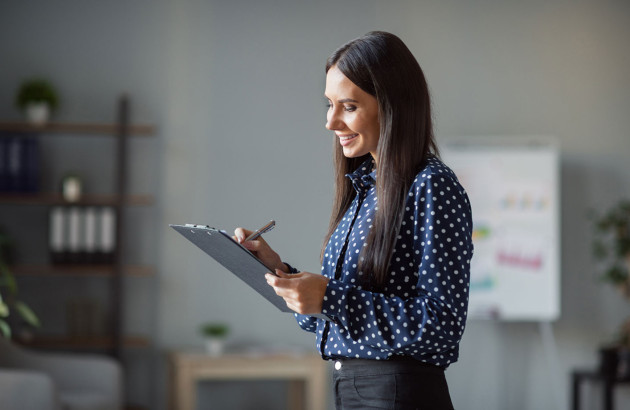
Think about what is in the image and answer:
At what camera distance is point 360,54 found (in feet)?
4.87

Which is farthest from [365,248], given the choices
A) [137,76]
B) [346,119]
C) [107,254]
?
[137,76]

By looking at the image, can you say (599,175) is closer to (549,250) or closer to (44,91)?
(549,250)

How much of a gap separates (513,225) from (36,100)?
2.79 m

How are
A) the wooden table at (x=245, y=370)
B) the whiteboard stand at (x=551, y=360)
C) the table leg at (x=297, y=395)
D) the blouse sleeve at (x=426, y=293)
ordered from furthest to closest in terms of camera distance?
1. the whiteboard stand at (x=551, y=360)
2. the table leg at (x=297, y=395)
3. the wooden table at (x=245, y=370)
4. the blouse sleeve at (x=426, y=293)

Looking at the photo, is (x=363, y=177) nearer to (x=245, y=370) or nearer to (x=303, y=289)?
(x=303, y=289)

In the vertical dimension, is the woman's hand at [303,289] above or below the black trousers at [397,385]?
above

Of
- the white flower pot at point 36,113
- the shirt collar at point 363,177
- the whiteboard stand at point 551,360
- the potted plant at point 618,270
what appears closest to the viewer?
the shirt collar at point 363,177

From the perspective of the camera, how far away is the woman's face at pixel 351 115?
1492 millimetres

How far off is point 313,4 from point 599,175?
80.8 inches

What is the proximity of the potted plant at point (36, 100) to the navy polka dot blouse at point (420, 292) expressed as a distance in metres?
3.55

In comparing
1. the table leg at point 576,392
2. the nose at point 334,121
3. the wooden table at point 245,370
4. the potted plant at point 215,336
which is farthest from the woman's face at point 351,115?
the table leg at point 576,392

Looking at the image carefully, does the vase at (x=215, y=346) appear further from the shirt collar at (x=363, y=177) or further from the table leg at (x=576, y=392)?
the shirt collar at (x=363, y=177)

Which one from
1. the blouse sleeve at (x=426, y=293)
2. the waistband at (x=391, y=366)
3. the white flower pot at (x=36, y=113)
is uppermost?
the white flower pot at (x=36, y=113)

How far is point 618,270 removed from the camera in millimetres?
4785
